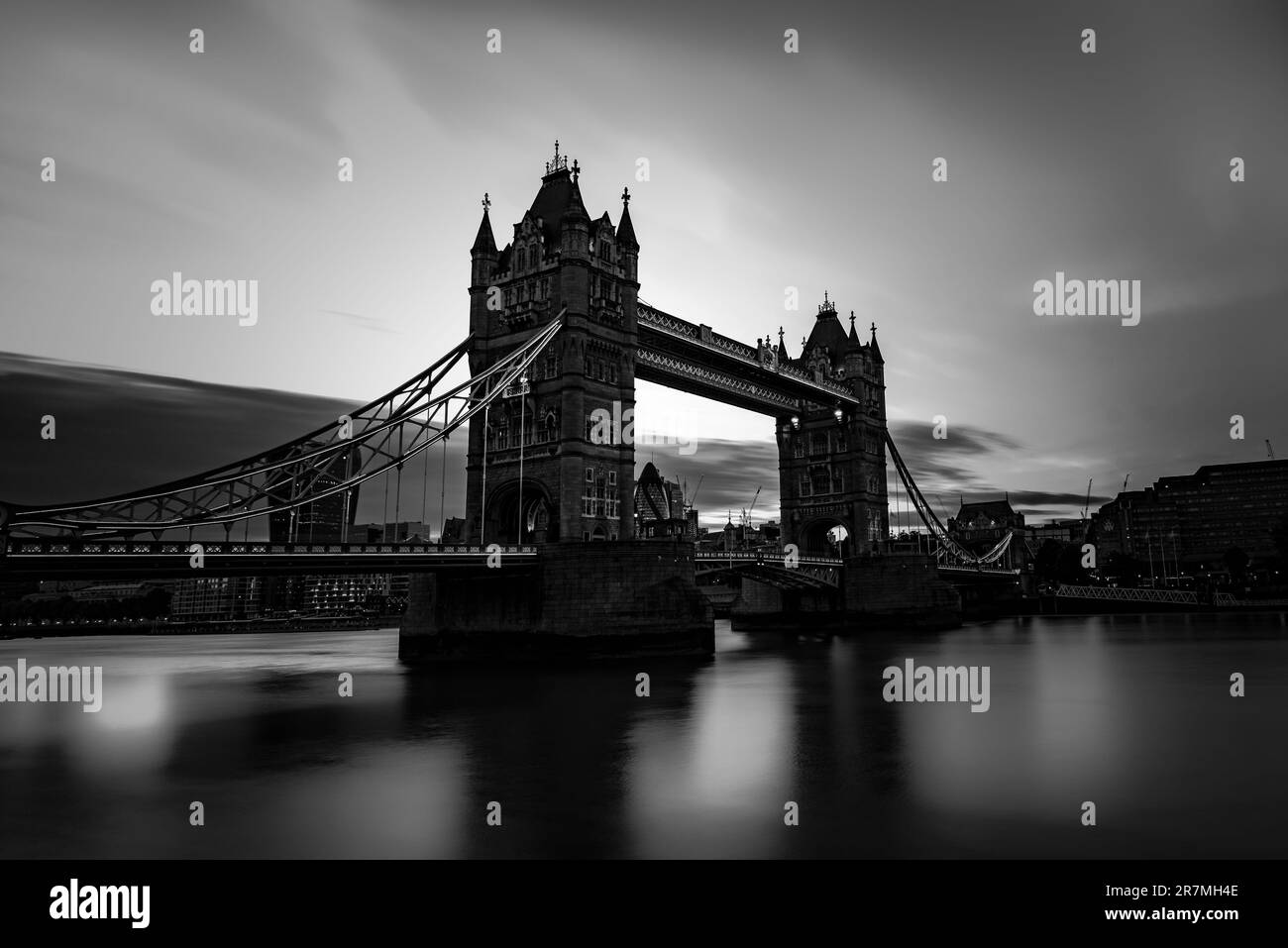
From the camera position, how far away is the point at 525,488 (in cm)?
4134

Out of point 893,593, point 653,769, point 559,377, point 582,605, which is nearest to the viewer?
point 653,769

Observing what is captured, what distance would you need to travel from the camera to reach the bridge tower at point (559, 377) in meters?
39.7

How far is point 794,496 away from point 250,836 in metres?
62.0

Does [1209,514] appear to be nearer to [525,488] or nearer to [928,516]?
[928,516]

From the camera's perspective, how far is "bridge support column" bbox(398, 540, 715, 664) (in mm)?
34438

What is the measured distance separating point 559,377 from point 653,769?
2643 cm

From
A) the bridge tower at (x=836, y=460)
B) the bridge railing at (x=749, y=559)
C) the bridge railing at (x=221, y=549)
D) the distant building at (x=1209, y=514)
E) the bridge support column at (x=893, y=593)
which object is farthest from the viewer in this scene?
the distant building at (x=1209, y=514)

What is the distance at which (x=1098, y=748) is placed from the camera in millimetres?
18766

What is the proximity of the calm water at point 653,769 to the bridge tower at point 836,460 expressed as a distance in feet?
114

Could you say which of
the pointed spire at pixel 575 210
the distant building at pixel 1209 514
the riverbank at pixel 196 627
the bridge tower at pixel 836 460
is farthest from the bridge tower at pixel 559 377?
the distant building at pixel 1209 514

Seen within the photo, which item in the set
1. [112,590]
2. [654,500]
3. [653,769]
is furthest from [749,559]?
[112,590]

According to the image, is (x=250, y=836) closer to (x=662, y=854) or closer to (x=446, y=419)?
(x=662, y=854)

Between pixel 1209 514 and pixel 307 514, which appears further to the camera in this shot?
pixel 1209 514

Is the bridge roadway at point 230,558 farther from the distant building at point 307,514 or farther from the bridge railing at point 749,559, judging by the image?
the bridge railing at point 749,559
